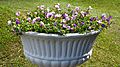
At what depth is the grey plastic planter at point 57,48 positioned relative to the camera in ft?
13.3

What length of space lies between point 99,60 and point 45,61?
3.03 m

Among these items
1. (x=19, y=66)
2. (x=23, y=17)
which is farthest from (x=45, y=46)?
(x=19, y=66)

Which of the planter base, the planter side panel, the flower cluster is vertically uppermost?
the flower cluster

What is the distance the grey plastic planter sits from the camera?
160 inches

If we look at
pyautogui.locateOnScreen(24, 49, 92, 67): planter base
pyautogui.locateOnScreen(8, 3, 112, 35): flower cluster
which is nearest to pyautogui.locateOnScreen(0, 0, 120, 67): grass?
pyautogui.locateOnScreen(8, 3, 112, 35): flower cluster

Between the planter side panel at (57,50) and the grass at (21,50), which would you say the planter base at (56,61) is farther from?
the grass at (21,50)

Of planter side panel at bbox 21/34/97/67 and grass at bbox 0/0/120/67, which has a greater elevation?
planter side panel at bbox 21/34/97/67

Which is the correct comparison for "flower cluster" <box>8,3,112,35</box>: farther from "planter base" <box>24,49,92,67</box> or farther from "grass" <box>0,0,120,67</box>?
"grass" <box>0,0,120,67</box>

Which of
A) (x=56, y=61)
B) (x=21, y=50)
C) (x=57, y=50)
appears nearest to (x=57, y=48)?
(x=57, y=50)

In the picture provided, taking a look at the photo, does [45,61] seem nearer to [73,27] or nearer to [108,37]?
[73,27]

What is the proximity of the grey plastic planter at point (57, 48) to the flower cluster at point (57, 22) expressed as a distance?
0.30 feet

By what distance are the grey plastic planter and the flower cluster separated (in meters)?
0.09

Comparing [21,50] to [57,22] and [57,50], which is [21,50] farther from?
[57,50]

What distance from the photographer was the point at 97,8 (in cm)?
1216
